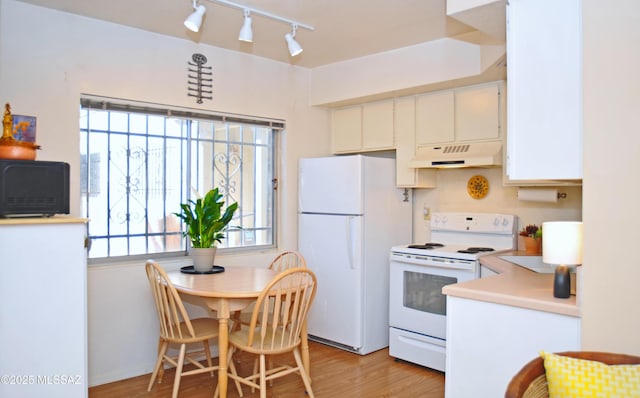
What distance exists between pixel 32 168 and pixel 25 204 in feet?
0.58

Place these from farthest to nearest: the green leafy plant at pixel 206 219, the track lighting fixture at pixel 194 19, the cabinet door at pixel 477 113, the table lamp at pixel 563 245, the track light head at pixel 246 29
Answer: the cabinet door at pixel 477 113 → the green leafy plant at pixel 206 219 → the track light head at pixel 246 29 → the track lighting fixture at pixel 194 19 → the table lamp at pixel 563 245

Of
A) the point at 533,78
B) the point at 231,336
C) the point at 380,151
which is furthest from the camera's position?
the point at 380,151

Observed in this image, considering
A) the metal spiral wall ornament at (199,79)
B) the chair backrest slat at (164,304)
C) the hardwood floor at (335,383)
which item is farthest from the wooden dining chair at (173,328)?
the metal spiral wall ornament at (199,79)

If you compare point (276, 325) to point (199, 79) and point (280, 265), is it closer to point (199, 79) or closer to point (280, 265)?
point (280, 265)

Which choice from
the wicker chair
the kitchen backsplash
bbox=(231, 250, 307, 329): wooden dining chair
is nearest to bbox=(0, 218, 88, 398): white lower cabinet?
bbox=(231, 250, 307, 329): wooden dining chair

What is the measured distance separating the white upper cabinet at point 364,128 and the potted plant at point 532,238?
1300mm

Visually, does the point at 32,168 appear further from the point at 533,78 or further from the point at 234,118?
the point at 533,78

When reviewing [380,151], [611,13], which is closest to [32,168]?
[611,13]

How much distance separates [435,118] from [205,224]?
1.98 m

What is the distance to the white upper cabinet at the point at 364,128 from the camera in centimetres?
423

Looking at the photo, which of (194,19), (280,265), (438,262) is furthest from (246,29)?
(438,262)

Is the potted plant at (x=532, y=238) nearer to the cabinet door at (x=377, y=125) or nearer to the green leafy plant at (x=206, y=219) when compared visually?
the cabinet door at (x=377, y=125)

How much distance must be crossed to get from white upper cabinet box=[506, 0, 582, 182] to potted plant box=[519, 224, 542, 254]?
1582 millimetres

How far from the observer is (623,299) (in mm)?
1723
